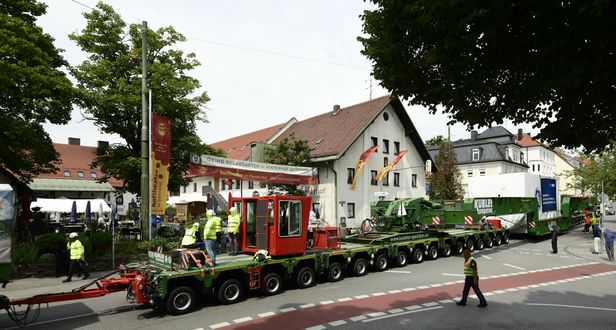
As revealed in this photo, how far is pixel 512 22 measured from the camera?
20.1 ft

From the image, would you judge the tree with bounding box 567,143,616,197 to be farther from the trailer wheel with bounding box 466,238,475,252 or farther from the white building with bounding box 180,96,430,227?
the trailer wheel with bounding box 466,238,475,252

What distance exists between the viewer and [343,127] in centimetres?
3231

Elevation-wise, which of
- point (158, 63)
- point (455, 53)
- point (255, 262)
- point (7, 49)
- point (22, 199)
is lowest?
point (255, 262)

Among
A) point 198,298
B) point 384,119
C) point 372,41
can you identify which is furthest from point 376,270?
point 384,119

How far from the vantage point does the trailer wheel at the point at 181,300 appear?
9.79 metres

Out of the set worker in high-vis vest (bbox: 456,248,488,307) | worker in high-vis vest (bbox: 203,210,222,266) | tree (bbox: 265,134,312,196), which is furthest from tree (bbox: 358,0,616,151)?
tree (bbox: 265,134,312,196)

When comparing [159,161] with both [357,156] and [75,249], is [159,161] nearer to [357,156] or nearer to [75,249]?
[75,249]

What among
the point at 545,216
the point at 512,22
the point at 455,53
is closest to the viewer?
the point at 512,22

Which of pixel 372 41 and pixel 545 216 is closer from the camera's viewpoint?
pixel 372 41

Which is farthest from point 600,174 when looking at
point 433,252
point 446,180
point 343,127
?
point 433,252

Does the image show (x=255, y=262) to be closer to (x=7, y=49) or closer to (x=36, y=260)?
(x=36, y=260)

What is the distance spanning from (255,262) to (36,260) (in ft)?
32.2

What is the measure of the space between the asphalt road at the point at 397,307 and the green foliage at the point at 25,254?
5.58 metres

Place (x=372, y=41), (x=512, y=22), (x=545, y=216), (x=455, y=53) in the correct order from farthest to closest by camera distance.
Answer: (x=545, y=216), (x=372, y=41), (x=455, y=53), (x=512, y=22)
